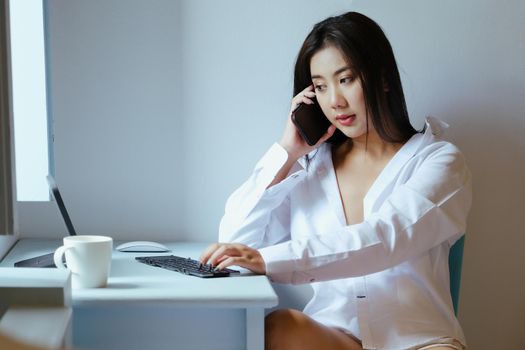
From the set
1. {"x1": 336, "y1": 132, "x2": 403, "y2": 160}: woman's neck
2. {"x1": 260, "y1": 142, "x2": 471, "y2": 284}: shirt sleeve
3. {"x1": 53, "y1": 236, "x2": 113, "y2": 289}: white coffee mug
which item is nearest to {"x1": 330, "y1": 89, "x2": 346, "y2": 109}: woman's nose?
{"x1": 336, "y1": 132, "x2": 403, "y2": 160}: woman's neck

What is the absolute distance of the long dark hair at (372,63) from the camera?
156 cm

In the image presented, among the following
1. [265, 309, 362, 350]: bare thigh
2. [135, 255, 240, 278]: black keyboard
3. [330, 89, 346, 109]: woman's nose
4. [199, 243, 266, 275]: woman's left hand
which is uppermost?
[330, 89, 346, 109]: woman's nose

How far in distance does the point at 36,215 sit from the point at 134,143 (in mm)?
313

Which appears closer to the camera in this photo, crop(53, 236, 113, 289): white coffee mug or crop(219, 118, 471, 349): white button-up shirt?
crop(53, 236, 113, 289): white coffee mug

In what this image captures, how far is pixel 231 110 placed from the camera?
184 cm

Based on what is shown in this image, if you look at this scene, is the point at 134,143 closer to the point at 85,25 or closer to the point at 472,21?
the point at 85,25

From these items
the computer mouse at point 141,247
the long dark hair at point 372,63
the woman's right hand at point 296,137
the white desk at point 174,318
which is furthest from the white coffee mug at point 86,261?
the long dark hair at point 372,63

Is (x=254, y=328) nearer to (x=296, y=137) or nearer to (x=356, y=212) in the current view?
(x=356, y=212)

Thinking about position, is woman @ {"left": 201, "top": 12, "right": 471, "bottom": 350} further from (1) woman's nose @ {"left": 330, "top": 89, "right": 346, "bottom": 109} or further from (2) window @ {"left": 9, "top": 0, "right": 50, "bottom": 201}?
(2) window @ {"left": 9, "top": 0, "right": 50, "bottom": 201}

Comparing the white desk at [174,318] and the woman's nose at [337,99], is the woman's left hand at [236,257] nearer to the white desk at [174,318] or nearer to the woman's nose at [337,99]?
the white desk at [174,318]

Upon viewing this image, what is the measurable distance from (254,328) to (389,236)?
37 cm

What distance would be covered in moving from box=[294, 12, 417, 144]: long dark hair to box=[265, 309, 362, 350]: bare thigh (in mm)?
477

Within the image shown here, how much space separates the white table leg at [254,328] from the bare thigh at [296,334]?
16 cm

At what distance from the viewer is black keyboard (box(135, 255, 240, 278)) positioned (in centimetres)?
136
